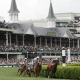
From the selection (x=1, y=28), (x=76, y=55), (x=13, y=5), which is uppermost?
(x=13, y=5)

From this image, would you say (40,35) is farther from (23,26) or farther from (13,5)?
(13,5)

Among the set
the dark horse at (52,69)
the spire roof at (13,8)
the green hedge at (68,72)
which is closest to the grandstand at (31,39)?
the spire roof at (13,8)

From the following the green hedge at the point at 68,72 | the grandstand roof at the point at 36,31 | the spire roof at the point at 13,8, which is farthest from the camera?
the spire roof at the point at 13,8

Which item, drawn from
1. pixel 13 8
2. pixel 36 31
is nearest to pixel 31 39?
pixel 36 31

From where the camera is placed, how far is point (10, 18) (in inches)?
2763

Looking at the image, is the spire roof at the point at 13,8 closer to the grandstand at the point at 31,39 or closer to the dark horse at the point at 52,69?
the grandstand at the point at 31,39

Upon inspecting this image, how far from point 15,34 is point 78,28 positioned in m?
26.4

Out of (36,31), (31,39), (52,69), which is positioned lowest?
(52,69)

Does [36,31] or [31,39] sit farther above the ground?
[36,31]

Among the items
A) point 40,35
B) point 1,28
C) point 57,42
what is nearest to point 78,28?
point 57,42

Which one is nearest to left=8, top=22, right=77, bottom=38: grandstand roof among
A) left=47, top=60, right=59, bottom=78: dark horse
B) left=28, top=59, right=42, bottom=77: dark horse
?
left=28, top=59, right=42, bottom=77: dark horse

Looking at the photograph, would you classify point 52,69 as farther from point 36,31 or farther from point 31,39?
point 31,39

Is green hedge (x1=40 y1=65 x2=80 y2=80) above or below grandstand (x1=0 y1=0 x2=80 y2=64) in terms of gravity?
below

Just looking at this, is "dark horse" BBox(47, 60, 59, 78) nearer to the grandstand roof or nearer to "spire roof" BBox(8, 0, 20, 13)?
the grandstand roof
